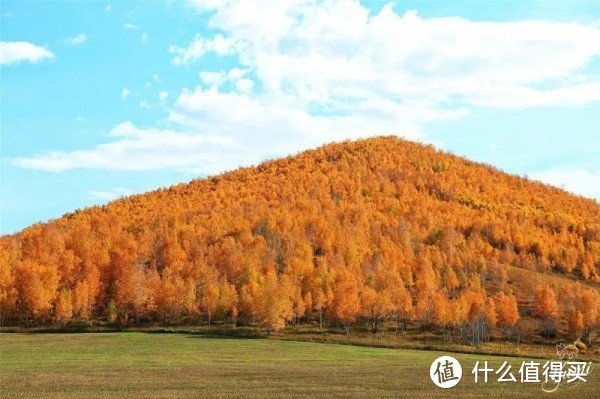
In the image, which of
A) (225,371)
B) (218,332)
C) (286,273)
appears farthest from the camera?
(286,273)

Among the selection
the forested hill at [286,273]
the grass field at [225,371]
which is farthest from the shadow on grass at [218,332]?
the grass field at [225,371]

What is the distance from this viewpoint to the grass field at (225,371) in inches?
2016

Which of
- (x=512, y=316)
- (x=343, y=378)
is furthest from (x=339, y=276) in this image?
(x=343, y=378)

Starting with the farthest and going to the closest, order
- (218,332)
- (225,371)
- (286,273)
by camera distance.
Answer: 1. (286,273)
2. (218,332)
3. (225,371)

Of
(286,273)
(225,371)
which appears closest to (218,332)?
(286,273)

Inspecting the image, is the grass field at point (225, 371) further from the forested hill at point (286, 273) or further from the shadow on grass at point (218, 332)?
the forested hill at point (286, 273)

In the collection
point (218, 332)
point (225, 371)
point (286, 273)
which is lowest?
point (225, 371)

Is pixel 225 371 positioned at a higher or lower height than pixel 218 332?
lower

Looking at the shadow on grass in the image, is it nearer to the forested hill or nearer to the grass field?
the forested hill

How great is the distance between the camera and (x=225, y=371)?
63.0 m

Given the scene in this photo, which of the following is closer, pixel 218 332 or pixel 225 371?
pixel 225 371

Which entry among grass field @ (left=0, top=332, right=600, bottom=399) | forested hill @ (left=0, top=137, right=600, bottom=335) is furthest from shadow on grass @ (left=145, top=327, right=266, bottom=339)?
grass field @ (left=0, top=332, right=600, bottom=399)

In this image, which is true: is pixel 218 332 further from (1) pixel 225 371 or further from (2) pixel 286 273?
(1) pixel 225 371

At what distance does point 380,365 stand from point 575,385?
65.9 ft
